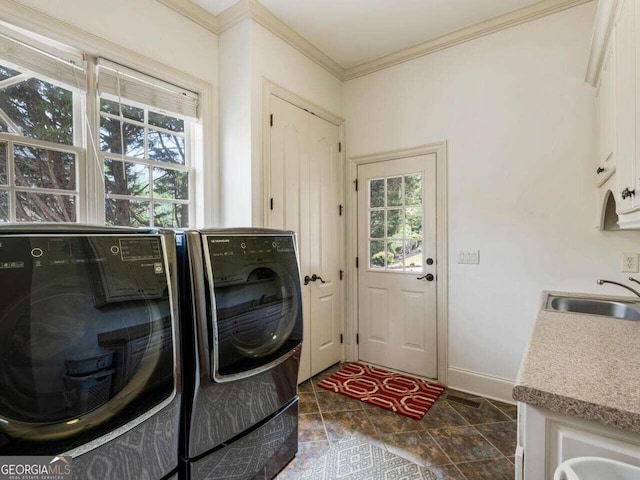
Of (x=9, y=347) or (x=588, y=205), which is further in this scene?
(x=588, y=205)

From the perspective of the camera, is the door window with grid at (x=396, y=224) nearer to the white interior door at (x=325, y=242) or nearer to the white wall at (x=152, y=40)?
the white interior door at (x=325, y=242)

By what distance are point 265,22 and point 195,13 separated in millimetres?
489

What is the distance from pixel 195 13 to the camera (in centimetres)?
228

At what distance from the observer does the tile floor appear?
71.1 inches

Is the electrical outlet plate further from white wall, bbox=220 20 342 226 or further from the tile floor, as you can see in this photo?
white wall, bbox=220 20 342 226

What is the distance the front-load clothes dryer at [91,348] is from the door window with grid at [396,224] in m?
2.17

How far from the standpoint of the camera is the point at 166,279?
1199 millimetres

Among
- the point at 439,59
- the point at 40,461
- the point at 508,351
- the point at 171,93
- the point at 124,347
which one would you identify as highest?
the point at 439,59

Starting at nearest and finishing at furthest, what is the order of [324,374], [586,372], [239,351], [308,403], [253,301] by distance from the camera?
[586,372], [239,351], [253,301], [308,403], [324,374]

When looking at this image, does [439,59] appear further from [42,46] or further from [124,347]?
[124,347]

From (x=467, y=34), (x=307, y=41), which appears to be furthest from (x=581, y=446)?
(x=307, y=41)

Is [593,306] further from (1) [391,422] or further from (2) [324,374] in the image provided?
(2) [324,374]

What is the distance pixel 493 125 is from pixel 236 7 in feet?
6.89

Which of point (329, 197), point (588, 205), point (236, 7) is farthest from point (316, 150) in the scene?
point (588, 205)
